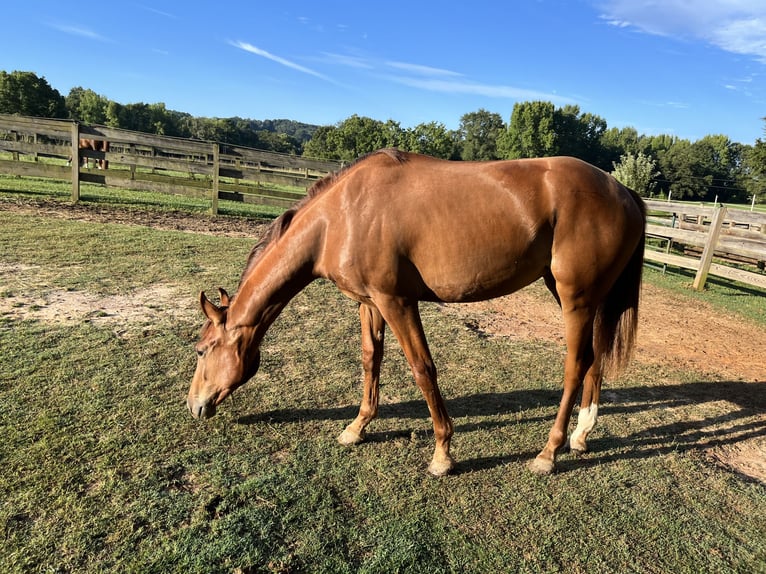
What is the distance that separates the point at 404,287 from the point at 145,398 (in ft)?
6.95

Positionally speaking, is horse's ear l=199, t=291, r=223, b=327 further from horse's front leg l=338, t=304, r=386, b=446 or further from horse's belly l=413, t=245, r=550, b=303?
horse's belly l=413, t=245, r=550, b=303

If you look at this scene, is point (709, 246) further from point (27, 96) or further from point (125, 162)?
point (27, 96)

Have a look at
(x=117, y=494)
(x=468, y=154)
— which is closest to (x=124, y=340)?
(x=117, y=494)

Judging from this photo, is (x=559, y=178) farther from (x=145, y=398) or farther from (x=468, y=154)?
(x=468, y=154)

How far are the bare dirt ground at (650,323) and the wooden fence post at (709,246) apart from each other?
125 centimetres

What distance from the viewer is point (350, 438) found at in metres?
3.02

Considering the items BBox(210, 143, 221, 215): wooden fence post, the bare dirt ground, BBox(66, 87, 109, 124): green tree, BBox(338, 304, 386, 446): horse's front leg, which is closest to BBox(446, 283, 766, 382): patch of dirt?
the bare dirt ground

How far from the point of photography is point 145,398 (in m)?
3.30

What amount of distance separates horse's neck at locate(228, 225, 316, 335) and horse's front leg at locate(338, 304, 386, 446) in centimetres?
58

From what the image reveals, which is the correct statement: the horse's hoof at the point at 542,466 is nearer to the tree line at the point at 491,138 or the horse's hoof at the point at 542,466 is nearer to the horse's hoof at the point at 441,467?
the horse's hoof at the point at 441,467

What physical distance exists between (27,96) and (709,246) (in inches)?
2691

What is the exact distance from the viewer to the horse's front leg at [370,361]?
3.13m

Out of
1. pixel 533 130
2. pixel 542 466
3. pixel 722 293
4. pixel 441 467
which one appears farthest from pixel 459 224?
pixel 533 130

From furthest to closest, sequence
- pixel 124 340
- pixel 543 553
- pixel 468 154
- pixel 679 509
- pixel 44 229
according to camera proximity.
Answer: pixel 468 154
pixel 44 229
pixel 124 340
pixel 679 509
pixel 543 553
